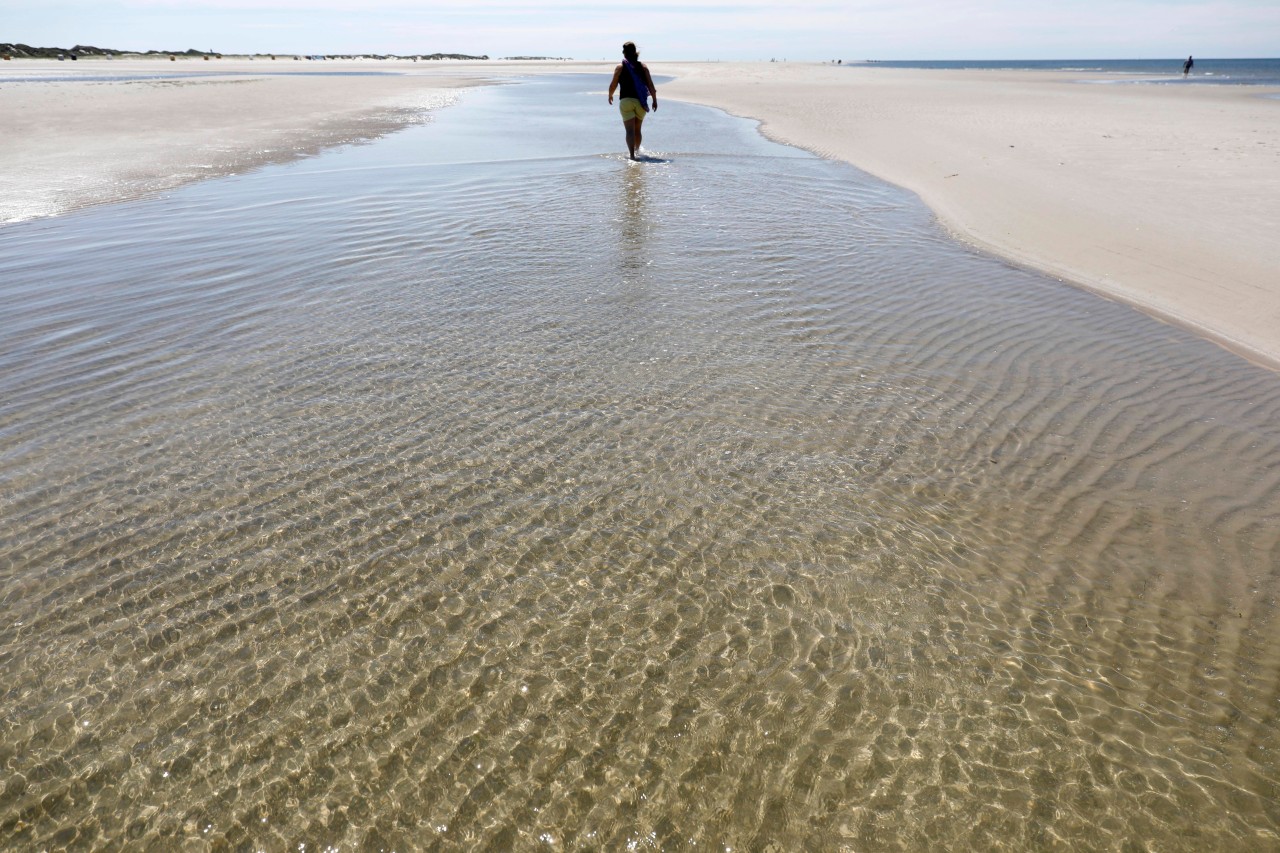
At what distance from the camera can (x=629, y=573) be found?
140 inches

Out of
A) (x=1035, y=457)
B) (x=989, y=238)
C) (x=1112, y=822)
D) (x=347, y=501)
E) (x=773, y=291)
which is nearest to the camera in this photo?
(x=1112, y=822)

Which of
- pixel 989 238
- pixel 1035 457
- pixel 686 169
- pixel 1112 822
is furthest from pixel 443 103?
pixel 1112 822

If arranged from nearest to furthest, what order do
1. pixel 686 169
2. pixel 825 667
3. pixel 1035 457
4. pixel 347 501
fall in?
1. pixel 825 667
2. pixel 347 501
3. pixel 1035 457
4. pixel 686 169

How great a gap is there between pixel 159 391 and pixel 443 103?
31.4m

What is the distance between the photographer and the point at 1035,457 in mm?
4605

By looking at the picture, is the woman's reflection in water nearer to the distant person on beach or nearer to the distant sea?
the distant person on beach

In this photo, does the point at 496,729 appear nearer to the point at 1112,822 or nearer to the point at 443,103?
the point at 1112,822

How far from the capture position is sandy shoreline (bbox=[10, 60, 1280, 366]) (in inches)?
322

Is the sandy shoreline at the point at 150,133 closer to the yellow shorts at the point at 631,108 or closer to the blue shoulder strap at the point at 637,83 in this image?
the yellow shorts at the point at 631,108

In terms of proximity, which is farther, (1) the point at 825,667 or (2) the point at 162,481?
(2) the point at 162,481

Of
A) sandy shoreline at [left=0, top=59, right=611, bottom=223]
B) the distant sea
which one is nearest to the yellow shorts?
sandy shoreline at [left=0, top=59, right=611, bottom=223]

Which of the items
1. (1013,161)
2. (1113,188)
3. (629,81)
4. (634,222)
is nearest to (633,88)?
(629,81)

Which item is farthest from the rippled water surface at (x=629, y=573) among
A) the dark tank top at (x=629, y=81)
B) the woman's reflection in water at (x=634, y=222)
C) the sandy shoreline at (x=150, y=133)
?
the dark tank top at (x=629, y=81)

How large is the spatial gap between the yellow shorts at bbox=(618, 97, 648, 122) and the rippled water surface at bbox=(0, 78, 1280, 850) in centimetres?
944
